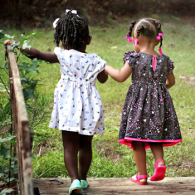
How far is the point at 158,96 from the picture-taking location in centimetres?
277

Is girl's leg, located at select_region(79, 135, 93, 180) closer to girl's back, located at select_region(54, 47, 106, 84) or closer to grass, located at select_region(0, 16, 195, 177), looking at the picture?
grass, located at select_region(0, 16, 195, 177)

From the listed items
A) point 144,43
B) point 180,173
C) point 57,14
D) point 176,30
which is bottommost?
point 180,173

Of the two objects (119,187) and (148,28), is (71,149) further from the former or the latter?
(148,28)

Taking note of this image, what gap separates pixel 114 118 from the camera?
4.79 meters

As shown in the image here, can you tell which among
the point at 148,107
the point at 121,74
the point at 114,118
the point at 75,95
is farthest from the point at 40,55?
the point at 114,118

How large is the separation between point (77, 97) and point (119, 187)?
0.77m

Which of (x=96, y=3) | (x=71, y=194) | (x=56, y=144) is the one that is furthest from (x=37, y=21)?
(x=71, y=194)

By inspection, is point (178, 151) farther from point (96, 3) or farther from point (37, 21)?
point (96, 3)

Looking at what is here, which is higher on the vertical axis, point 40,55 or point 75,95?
point 40,55

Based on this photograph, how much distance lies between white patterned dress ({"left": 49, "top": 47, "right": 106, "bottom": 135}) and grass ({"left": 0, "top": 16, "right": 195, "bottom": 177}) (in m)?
0.30

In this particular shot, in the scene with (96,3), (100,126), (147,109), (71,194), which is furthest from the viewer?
(96,3)

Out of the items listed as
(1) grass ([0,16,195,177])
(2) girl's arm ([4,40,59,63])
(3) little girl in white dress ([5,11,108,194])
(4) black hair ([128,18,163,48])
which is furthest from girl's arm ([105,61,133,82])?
(1) grass ([0,16,195,177])

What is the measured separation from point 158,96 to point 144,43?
0.45 metres

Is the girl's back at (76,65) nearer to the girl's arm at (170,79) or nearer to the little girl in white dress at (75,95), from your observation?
the little girl in white dress at (75,95)
